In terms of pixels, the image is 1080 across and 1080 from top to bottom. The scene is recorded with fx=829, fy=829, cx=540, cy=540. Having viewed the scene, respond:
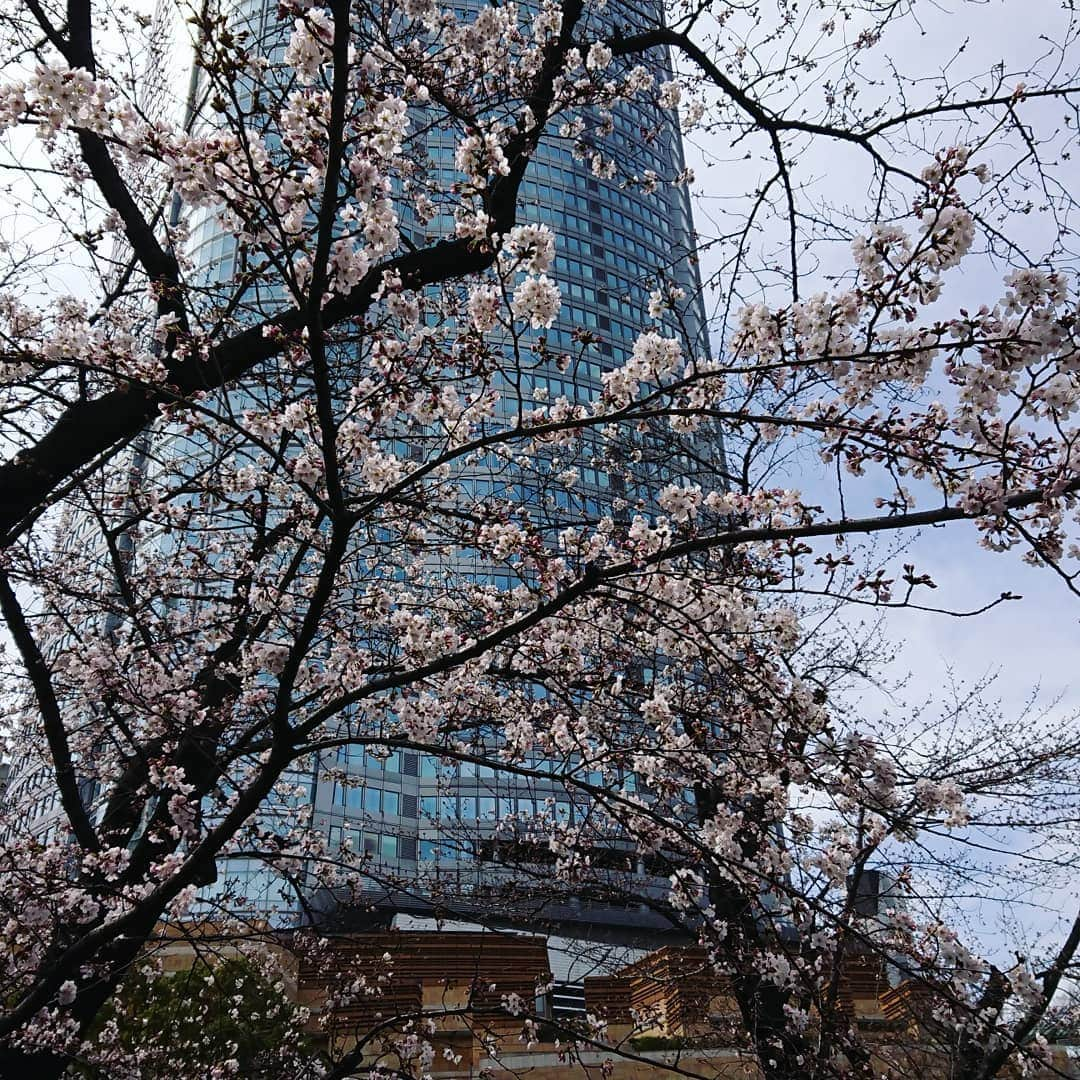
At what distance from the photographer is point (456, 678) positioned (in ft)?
18.3

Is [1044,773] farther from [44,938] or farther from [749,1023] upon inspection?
[44,938]

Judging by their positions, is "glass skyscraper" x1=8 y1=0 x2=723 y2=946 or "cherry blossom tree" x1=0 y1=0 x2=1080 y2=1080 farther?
"glass skyscraper" x1=8 y1=0 x2=723 y2=946

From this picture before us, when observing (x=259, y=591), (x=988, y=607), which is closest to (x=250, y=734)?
(x=259, y=591)

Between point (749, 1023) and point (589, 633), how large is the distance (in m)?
3.07

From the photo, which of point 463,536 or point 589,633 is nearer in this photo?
point 463,536

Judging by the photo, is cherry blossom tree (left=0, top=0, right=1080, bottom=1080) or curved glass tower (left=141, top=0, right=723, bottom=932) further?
curved glass tower (left=141, top=0, right=723, bottom=932)

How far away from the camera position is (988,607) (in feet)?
8.55

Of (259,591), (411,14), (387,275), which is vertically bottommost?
(259,591)

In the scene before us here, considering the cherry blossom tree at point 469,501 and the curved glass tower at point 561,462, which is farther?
the curved glass tower at point 561,462

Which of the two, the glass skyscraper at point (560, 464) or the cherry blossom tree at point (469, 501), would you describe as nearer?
the cherry blossom tree at point (469, 501)

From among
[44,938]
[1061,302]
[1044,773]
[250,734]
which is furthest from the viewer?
[1044,773]

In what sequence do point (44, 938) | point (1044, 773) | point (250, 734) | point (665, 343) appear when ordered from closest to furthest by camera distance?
point (665, 343), point (250, 734), point (44, 938), point (1044, 773)

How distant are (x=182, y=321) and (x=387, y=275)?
1.76 m

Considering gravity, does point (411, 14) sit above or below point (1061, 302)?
above
